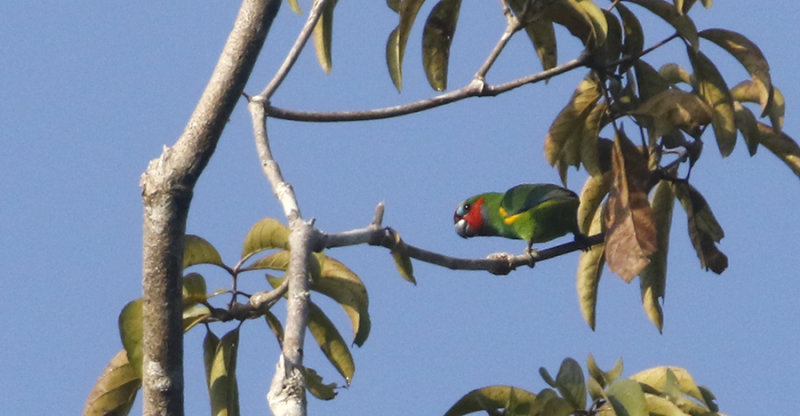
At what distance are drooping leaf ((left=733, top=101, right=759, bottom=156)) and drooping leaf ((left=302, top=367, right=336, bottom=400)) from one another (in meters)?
1.54

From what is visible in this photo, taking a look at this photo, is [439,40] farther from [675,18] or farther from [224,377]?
[224,377]

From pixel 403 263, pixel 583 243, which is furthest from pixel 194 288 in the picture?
pixel 583 243

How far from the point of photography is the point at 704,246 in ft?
11.4

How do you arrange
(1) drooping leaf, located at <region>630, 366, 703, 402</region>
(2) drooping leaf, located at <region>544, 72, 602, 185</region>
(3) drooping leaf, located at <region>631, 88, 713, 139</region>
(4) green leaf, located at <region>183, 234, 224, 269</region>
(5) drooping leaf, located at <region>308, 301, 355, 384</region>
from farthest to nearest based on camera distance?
(2) drooping leaf, located at <region>544, 72, 602, 185</region>
(5) drooping leaf, located at <region>308, 301, 355, 384</region>
(3) drooping leaf, located at <region>631, 88, 713, 139</region>
(4) green leaf, located at <region>183, 234, 224, 269</region>
(1) drooping leaf, located at <region>630, 366, 703, 402</region>

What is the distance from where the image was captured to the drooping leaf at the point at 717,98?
3090mm

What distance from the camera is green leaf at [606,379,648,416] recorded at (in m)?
2.46

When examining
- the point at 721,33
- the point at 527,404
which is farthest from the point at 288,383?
the point at 721,33

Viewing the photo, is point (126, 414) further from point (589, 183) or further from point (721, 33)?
point (721, 33)

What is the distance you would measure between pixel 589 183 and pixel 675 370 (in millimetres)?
1004

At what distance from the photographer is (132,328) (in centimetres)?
278

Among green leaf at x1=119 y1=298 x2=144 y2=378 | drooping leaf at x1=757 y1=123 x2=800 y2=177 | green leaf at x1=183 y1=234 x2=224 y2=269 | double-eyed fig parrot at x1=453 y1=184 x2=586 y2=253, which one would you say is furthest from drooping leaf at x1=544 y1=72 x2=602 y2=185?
green leaf at x1=119 y1=298 x2=144 y2=378

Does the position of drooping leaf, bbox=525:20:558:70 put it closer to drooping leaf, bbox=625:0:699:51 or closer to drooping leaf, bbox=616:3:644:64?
drooping leaf, bbox=616:3:644:64

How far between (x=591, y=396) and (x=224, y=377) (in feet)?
3.60

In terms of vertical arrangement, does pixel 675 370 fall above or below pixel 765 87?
below
